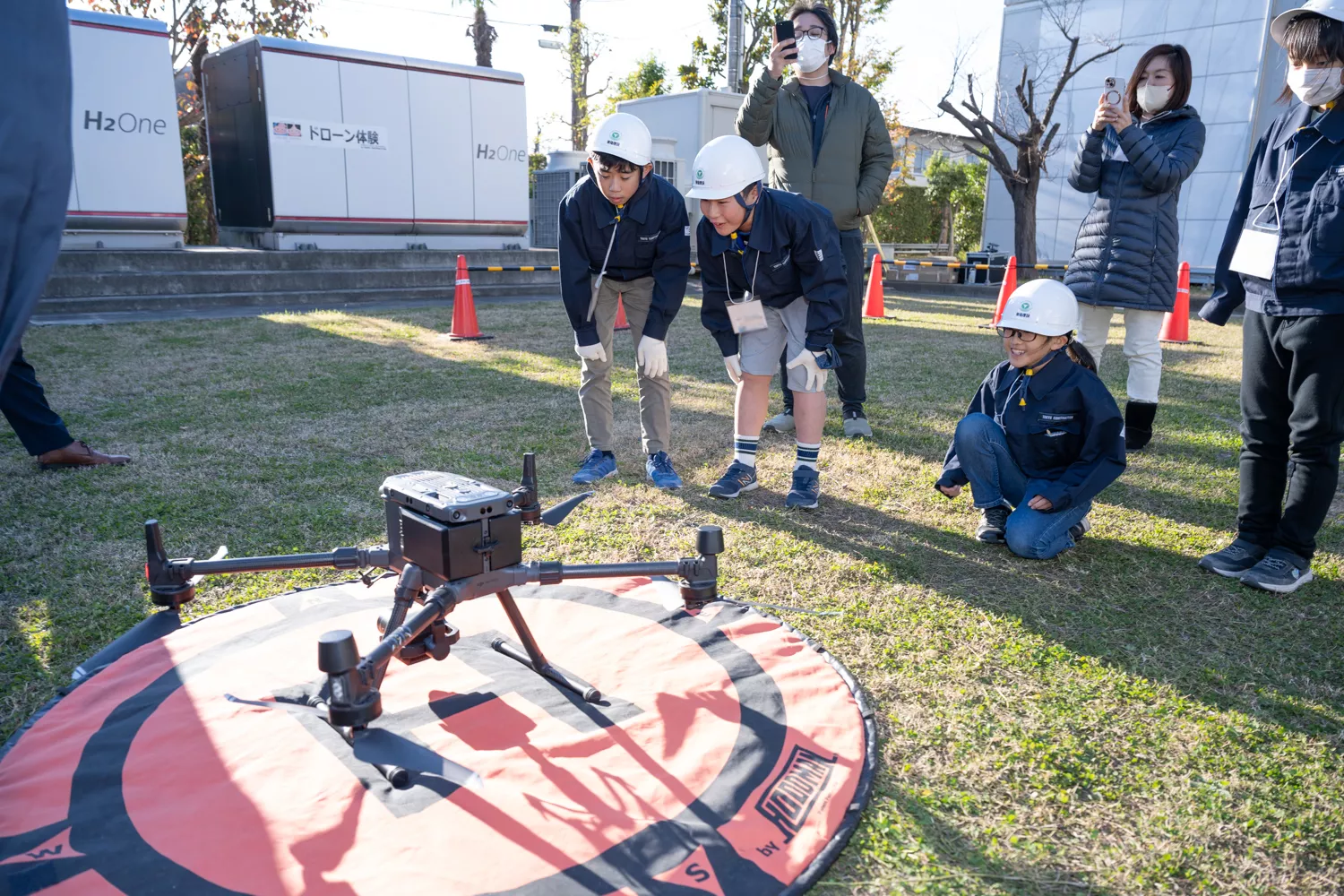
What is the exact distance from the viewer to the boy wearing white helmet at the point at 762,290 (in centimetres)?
375

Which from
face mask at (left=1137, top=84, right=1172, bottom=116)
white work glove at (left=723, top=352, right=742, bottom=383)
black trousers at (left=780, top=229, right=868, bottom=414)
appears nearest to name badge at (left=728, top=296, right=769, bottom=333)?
white work glove at (left=723, top=352, right=742, bottom=383)

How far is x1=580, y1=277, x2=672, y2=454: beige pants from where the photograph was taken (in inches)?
177

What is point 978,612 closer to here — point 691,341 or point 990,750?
point 990,750

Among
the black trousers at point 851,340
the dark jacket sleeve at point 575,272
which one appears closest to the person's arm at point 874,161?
the black trousers at point 851,340

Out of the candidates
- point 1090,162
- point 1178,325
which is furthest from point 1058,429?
point 1178,325

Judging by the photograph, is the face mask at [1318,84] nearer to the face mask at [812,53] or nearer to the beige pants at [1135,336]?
the beige pants at [1135,336]

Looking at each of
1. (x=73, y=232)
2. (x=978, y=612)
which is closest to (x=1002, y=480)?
(x=978, y=612)

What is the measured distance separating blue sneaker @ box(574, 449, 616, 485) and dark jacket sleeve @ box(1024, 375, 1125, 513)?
80.3 inches

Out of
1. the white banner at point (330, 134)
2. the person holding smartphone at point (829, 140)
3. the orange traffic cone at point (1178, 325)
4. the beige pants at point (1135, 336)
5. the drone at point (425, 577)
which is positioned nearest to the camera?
the drone at point (425, 577)

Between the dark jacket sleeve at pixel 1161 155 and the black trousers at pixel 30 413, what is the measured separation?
527 cm

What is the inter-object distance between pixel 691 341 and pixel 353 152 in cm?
697

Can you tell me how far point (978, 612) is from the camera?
10.1ft

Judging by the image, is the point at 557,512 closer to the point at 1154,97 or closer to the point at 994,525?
the point at 994,525

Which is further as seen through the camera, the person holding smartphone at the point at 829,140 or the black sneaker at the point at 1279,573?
the person holding smartphone at the point at 829,140
